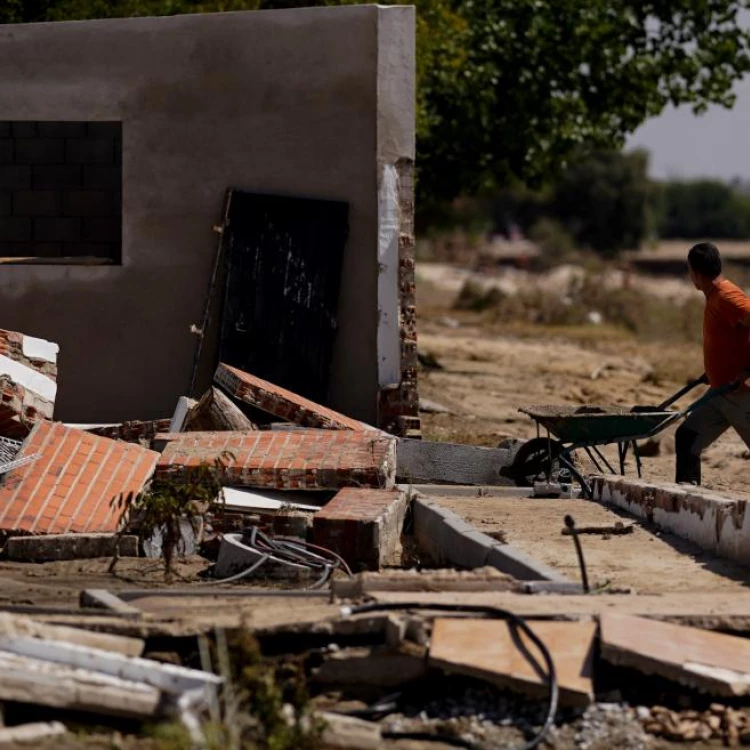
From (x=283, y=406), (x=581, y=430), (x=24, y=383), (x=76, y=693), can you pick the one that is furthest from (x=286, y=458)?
(x=76, y=693)

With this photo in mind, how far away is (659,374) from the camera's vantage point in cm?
2264

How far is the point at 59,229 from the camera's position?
1416 centimetres

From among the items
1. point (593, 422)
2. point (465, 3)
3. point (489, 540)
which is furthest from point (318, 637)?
point (465, 3)

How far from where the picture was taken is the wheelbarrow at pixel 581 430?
10758 millimetres

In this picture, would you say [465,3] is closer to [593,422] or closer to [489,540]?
[593,422]

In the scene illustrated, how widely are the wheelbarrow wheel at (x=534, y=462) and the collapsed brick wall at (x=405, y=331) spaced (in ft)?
5.10

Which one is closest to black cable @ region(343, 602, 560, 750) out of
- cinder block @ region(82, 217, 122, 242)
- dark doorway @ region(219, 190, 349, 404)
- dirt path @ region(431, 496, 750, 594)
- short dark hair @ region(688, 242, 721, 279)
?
dirt path @ region(431, 496, 750, 594)

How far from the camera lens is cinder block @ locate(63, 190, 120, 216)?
14.1 m

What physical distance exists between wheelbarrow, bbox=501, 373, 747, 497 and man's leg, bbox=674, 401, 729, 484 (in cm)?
10

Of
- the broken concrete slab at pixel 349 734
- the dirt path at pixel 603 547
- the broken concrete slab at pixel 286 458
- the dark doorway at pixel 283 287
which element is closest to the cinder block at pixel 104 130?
the dark doorway at pixel 283 287

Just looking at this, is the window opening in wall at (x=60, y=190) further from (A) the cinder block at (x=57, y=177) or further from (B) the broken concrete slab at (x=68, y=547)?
(B) the broken concrete slab at (x=68, y=547)

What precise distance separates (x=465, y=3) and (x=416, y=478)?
35.3 feet

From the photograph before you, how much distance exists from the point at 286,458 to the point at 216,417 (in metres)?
1.22

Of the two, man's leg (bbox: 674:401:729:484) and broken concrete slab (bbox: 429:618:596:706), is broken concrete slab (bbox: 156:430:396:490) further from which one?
broken concrete slab (bbox: 429:618:596:706)
